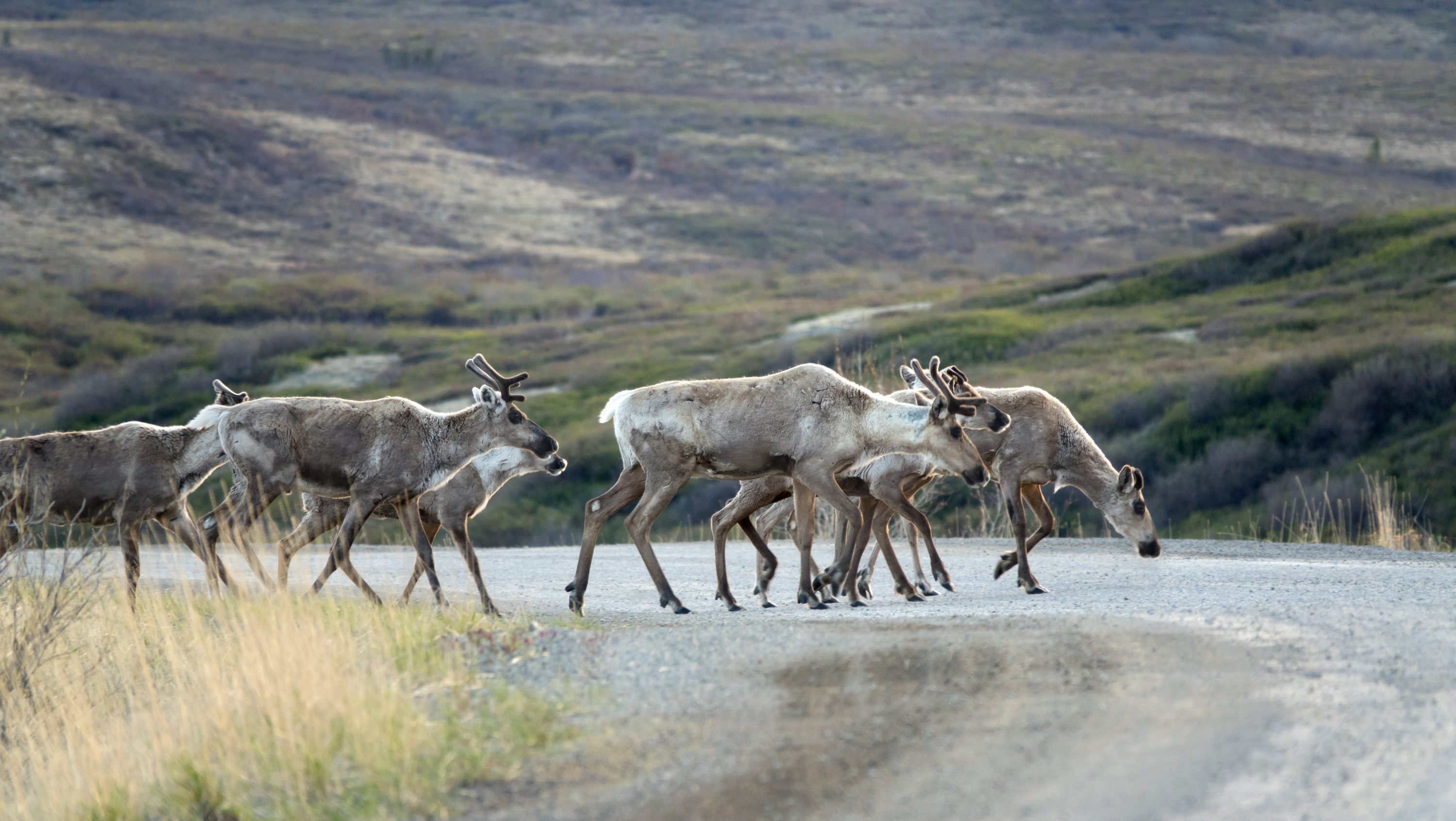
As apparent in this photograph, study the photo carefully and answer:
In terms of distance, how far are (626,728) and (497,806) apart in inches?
42.3

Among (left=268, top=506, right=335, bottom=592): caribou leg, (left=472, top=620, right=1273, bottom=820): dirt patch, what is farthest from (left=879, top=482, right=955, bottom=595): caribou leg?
(left=268, top=506, right=335, bottom=592): caribou leg

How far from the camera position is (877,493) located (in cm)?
1366

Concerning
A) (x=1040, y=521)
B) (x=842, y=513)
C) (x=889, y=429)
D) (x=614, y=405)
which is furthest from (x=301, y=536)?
(x=1040, y=521)

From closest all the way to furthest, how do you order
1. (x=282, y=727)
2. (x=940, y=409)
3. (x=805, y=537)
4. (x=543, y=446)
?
(x=282, y=727)
(x=805, y=537)
(x=940, y=409)
(x=543, y=446)

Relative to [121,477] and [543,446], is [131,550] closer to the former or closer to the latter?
[121,477]

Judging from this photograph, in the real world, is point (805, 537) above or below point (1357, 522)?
above

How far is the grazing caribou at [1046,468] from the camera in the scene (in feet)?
48.4

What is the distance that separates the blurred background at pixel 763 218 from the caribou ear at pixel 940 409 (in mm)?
7773

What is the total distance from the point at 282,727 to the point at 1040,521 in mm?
9276

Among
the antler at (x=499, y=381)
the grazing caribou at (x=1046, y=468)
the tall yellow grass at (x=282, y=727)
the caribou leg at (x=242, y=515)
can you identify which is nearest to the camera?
the tall yellow grass at (x=282, y=727)

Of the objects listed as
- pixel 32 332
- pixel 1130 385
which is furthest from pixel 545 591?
pixel 32 332

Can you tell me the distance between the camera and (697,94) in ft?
407

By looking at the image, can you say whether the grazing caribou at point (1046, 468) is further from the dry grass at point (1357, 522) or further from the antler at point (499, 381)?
the dry grass at point (1357, 522)

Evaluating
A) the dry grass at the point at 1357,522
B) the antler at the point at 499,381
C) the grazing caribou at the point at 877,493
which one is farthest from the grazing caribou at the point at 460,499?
the dry grass at the point at 1357,522
